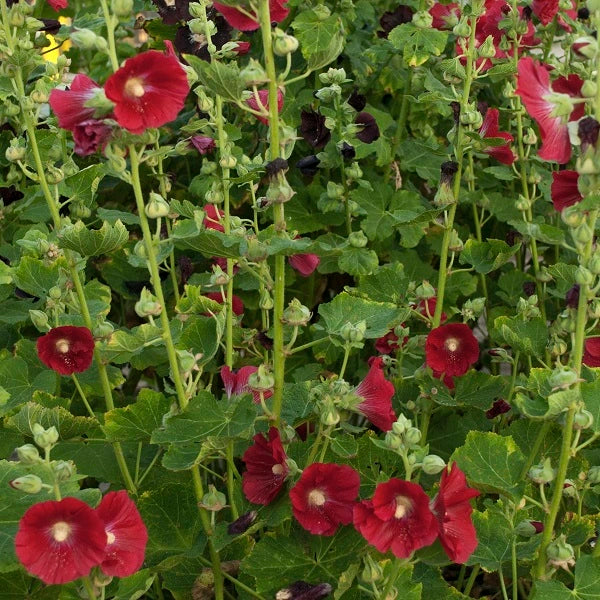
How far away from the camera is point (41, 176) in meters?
1.71

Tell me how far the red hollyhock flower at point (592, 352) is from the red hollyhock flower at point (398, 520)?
0.65 meters

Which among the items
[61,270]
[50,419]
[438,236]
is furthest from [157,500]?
[438,236]

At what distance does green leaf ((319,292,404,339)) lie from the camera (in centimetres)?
155

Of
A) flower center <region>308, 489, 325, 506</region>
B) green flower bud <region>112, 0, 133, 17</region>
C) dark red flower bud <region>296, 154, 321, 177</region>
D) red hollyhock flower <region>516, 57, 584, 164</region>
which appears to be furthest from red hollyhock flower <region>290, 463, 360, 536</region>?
dark red flower bud <region>296, 154, 321, 177</region>

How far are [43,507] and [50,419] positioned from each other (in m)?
0.40

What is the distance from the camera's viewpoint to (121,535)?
1300 mm

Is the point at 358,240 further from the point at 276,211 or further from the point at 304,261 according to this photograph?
the point at 276,211

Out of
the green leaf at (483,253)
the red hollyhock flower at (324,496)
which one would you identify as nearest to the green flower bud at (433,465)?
the red hollyhock flower at (324,496)

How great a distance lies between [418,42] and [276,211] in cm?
94

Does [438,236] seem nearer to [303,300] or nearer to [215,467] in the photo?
[303,300]

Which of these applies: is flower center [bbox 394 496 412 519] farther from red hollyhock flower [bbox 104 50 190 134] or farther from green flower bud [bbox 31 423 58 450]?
red hollyhock flower [bbox 104 50 190 134]

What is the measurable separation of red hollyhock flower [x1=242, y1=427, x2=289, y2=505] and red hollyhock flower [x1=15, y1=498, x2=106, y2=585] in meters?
0.34

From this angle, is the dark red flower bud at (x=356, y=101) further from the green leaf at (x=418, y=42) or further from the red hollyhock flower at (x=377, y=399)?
the red hollyhock flower at (x=377, y=399)

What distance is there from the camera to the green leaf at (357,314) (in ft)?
5.10
